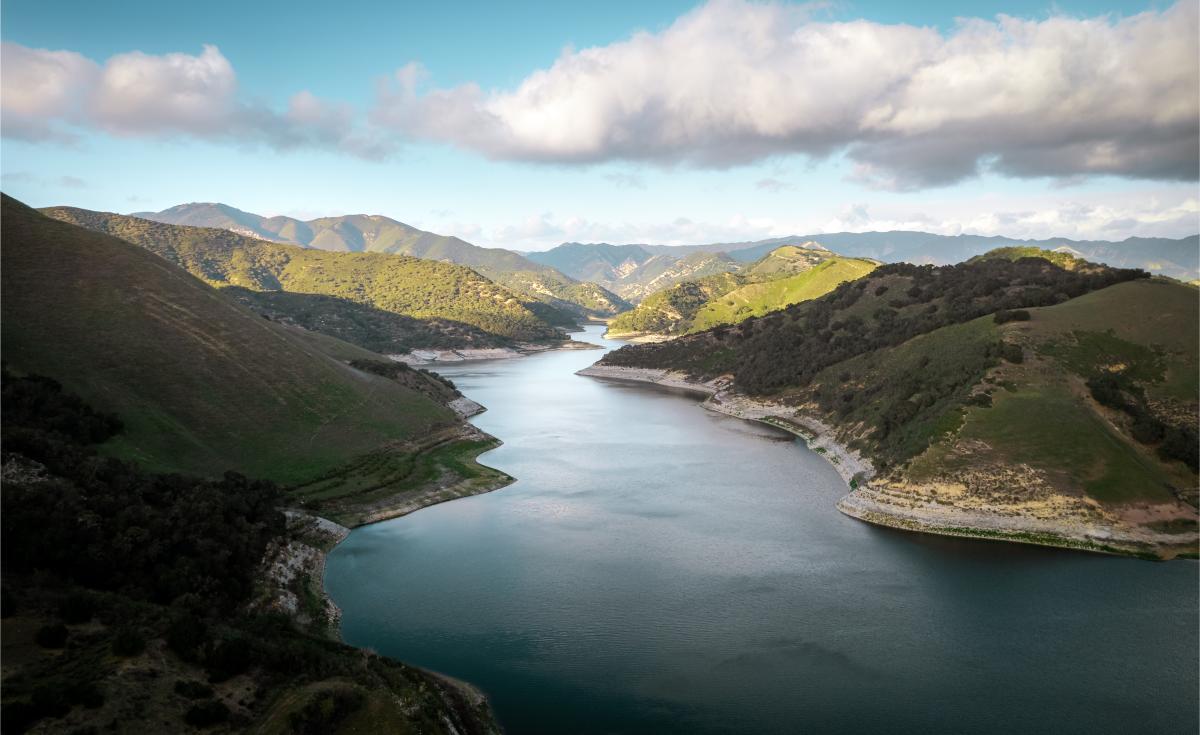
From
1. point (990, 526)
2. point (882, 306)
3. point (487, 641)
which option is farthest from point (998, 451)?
point (882, 306)

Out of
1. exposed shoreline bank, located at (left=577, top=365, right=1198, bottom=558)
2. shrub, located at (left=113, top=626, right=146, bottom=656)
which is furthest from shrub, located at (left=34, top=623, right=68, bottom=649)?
exposed shoreline bank, located at (left=577, top=365, right=1198, bottom=558)

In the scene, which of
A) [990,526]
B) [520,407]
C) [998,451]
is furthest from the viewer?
[520,407]

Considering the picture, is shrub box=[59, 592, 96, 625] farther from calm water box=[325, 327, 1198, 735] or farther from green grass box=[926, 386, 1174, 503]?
green grass box=[926, 386, 1174, 503]

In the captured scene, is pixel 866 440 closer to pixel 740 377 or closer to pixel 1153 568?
pixel 1153 568

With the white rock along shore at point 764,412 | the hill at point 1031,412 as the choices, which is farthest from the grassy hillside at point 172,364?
the hill at point 1031,412

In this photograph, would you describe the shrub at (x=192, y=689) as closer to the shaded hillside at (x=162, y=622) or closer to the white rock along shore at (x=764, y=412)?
the shaded hillside at (x=162, y=622)
